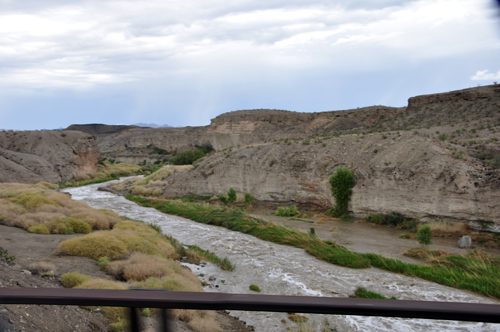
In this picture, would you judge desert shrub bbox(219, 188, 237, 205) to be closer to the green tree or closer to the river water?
the green tree

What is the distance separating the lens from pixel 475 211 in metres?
21.0

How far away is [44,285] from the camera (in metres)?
8.28

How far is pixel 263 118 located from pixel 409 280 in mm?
48245

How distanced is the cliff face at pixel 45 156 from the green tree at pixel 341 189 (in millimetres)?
35588

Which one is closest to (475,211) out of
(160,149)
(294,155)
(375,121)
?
(294,155)

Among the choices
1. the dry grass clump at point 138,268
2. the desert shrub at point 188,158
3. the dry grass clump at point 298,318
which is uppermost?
the desert shrub at point 188,158

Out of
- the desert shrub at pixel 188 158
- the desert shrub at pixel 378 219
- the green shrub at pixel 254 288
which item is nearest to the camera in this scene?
the green shrub at pixel 254 288

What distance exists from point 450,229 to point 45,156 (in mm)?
52172

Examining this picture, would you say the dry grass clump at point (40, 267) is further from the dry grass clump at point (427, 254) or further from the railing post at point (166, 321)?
the dry grass clump at point (427, 254)

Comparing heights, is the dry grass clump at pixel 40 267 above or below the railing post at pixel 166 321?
below

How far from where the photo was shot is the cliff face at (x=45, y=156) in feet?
136

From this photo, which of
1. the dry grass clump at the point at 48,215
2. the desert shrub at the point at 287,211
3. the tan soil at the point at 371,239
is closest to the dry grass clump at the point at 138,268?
the dry grass clump at the point at 48,215

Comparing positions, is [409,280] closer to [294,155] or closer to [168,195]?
[294,155]

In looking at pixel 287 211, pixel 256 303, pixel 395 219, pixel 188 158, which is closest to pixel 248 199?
pixel 287 211
